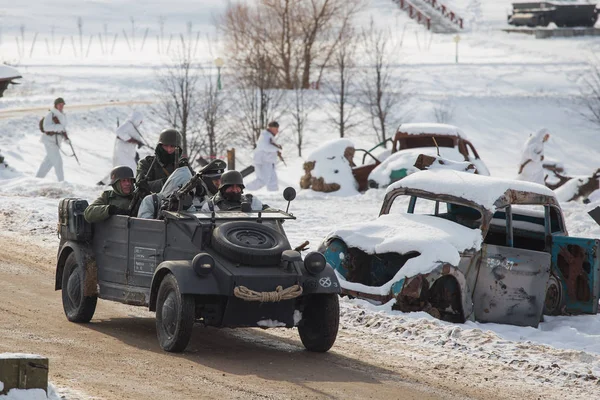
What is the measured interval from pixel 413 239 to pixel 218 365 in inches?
135

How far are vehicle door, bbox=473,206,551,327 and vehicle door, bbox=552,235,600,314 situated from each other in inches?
42.0

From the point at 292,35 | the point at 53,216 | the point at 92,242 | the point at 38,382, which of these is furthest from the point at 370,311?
the point at 292,35

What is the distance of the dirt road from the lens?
8.48 m

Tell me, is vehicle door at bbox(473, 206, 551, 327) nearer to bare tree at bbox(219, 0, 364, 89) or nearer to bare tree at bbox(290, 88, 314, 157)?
bare tree at bbox(290, 88, 314, 157)

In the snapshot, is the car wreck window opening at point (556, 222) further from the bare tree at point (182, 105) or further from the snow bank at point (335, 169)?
the bare tree at point (182, 105)

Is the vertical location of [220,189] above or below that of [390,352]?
above

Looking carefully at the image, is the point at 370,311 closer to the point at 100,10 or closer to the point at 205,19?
the point at 205,19

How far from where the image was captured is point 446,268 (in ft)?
38.3

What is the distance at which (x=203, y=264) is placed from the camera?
31.0 ft

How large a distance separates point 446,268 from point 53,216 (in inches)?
357

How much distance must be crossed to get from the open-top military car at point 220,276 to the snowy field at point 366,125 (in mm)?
1342

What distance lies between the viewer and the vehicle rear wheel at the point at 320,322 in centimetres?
1000

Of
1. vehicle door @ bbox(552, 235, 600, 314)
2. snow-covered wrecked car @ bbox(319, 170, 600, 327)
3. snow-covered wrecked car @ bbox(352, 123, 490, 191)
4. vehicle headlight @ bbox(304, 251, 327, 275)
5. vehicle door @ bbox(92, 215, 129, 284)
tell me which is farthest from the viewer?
snow-covered wrecked car @ bbox(352, 123, 490, 191)

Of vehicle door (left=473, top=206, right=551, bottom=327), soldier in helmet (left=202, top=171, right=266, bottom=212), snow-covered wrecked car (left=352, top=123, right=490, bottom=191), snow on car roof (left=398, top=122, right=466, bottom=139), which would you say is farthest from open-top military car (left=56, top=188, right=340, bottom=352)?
snow on car roof (left=398, top=122, right=466, bottom=139)
